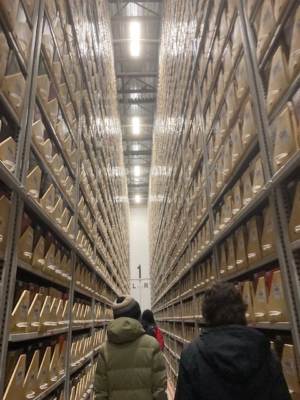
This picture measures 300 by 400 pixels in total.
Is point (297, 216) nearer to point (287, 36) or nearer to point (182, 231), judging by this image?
point (287, 36)

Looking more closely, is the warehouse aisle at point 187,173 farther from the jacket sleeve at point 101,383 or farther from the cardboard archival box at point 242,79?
the jacket sleeve at point 101,383

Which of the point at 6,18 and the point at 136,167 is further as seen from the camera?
the point at 136,167

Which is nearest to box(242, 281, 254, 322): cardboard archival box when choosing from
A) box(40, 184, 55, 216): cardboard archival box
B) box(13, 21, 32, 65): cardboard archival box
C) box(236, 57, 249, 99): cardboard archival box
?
box(236, 57, 249, 99): cardboard archival box

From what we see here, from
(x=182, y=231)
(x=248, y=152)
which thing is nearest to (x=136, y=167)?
(x=182, y=231)

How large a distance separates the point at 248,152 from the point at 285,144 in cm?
65

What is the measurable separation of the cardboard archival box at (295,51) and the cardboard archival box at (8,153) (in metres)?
1.61

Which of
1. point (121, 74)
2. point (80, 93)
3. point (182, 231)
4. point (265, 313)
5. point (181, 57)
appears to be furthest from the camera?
point (121, 74)

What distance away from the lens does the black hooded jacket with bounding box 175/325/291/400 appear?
152 centimetres

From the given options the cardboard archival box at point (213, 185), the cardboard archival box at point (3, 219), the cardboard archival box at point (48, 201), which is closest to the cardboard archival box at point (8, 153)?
the cardboard archival box at point (3, 219)

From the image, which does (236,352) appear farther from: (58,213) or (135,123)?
(135,123)

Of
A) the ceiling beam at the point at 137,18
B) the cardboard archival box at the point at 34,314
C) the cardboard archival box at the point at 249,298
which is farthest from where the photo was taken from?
the ceiling beam at the point at 137,18

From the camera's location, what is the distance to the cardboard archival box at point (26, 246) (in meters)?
2.25

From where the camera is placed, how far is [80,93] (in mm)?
4309

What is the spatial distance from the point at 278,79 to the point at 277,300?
1.26 meters
